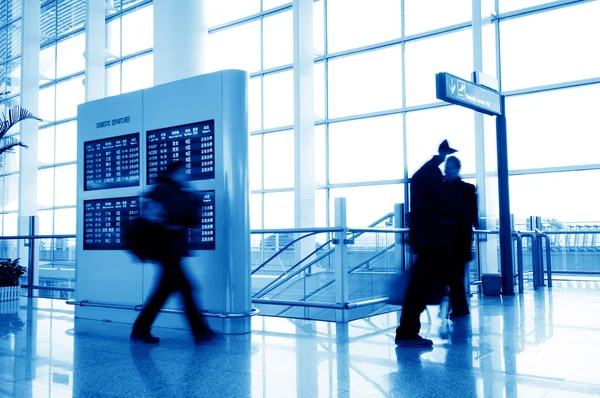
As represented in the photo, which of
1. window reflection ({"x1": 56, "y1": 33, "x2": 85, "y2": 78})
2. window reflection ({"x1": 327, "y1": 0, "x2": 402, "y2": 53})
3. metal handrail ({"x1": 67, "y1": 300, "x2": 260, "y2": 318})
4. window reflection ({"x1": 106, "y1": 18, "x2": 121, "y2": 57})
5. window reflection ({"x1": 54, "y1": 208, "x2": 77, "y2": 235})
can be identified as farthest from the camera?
window reflection ({"x1": 54, "y1": 208, "x2": 77, "y2": 235})

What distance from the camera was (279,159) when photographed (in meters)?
14.5

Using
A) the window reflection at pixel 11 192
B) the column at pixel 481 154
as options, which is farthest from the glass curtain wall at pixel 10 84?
the column at pixel 481 154

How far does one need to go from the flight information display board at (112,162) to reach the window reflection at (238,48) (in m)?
8.32

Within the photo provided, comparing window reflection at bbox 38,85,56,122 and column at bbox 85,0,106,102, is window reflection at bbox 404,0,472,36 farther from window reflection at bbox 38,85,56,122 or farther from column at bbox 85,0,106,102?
window reflection at bbox 38,85,56,122

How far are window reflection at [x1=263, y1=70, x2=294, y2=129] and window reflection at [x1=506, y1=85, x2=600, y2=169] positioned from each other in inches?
211

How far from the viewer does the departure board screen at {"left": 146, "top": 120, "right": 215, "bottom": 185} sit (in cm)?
577

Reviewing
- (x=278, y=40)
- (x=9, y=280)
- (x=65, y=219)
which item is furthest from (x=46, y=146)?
(x=9, y=280)

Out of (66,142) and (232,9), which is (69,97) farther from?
(232,9)

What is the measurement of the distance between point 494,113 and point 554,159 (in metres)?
3.17

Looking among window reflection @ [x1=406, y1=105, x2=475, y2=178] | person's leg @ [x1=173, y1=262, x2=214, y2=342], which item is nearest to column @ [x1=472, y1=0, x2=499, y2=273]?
window reflection @ [x1=406, y1=105, x2=475, y2=178]

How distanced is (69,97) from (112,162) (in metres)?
14.0

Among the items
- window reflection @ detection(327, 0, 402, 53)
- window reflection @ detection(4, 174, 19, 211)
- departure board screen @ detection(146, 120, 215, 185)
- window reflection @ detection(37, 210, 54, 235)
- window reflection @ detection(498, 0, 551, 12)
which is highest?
window reflection @ detection(327, 0, 402, 53)

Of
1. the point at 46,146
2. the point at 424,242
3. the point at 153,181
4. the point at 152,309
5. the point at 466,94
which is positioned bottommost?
the point at 152,309

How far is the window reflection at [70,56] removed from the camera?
19.0 meters
